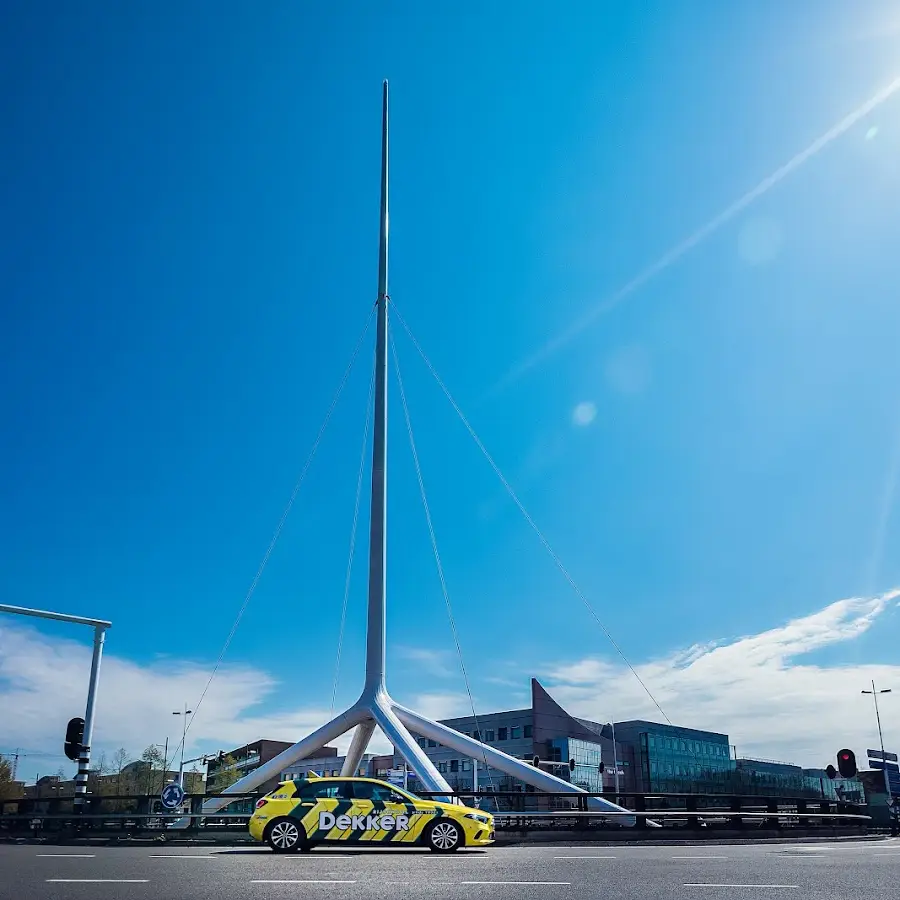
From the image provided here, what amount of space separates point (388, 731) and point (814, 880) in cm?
1966

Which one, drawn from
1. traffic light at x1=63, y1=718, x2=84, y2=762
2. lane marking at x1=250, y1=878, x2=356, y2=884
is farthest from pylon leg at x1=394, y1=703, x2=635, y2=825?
lane marking at x1=250, y1=878, x2=356, y2=884

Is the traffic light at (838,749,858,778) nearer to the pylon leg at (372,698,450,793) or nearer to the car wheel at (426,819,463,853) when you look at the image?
the pylon leg at (372,698,450,793)

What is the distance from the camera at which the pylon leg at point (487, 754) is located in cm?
2798

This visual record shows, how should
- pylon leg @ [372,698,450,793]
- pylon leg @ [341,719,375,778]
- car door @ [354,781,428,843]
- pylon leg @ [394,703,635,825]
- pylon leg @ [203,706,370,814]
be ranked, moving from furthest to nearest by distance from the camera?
pylon leg @ [341,719,375,778]
pylon leg @ [203,706,370,814]
pylon leg @ [394,703,635,825]
pylon leg @ [372,698,450,793]
car door @ [354,781,428,843]

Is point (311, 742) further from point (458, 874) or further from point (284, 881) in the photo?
point (284, 881)

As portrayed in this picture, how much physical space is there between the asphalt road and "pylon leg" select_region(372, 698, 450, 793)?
933 centimetres

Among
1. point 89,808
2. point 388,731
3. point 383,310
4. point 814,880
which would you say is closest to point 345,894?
point 814,880

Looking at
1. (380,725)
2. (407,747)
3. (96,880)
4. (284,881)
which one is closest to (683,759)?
(380,725)

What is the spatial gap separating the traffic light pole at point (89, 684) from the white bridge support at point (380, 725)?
13.8ft

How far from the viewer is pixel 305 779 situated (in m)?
17.0

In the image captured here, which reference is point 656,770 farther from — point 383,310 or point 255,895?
point 255,895

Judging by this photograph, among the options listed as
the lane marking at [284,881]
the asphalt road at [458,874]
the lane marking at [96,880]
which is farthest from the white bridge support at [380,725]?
the lane marking at [96,880]

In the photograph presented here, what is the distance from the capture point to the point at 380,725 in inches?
1174

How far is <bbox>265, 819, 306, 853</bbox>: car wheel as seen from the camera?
16500 millimetres
